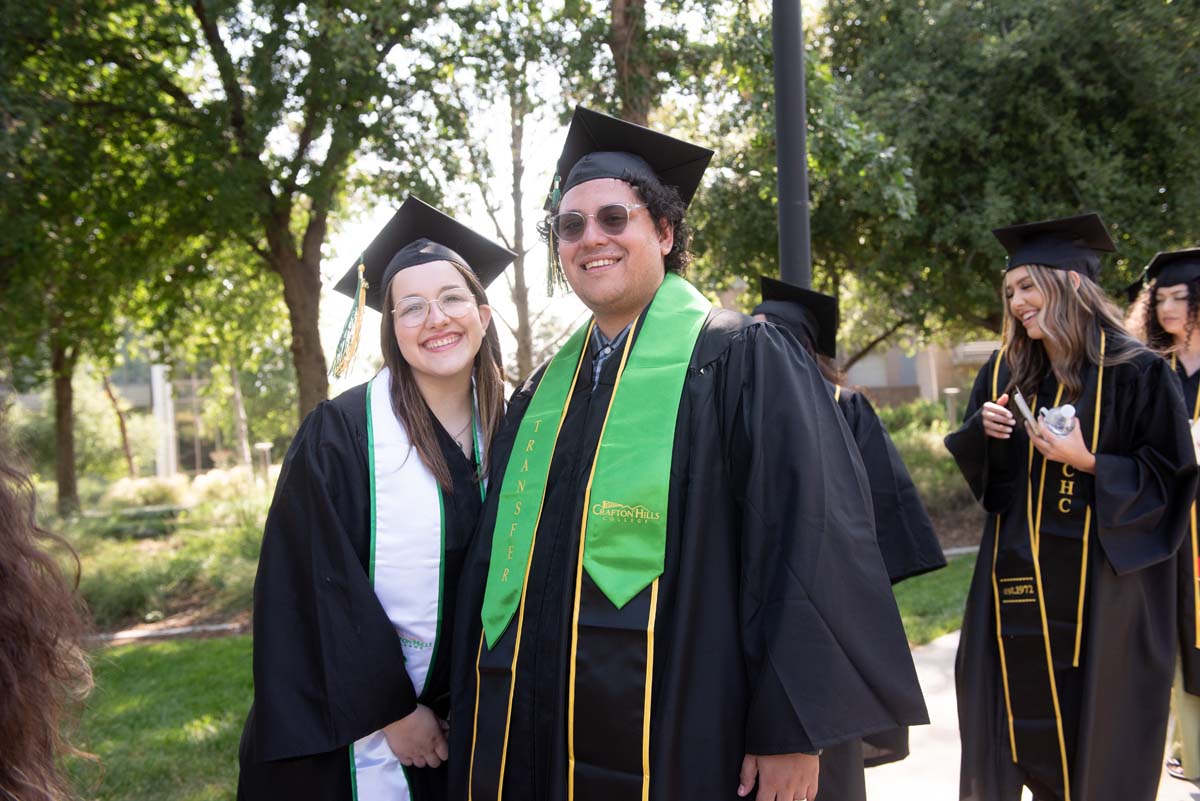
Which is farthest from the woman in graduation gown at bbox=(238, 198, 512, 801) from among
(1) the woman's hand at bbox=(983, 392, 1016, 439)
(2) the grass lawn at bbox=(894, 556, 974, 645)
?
(2) the grass lawn at bbox=(894, 556, 974, 645)

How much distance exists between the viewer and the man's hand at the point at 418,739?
2559mm

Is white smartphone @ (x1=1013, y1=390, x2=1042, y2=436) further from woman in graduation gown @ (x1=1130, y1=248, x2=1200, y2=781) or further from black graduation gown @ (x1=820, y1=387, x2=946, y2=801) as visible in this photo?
woman in graduation gown @ (x1=1130, y1=248, x2=1200, y2=781)

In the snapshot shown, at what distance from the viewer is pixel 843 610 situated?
6.61 ft

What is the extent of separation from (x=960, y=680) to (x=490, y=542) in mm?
2018

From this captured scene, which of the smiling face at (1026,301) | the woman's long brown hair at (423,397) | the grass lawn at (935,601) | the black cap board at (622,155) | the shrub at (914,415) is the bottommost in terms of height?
the grass lawn at (935,601)

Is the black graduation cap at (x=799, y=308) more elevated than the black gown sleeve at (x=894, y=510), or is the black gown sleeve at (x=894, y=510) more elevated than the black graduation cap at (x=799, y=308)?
the black graduation cap at (x=799, y=308)

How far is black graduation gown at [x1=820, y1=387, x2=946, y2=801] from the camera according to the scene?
3.37 m

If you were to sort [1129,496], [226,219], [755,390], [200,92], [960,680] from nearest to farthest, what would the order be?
[755,390], [1129,496], [960,680], [226,219], [200,92]

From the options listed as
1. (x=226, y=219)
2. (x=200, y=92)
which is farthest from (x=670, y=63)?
(x=200, y=92)

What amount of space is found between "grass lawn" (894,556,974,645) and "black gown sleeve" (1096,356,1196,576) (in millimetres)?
2742

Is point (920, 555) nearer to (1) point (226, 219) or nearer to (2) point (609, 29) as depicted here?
(2) point (609, 29)

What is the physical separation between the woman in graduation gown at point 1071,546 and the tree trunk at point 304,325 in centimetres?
785

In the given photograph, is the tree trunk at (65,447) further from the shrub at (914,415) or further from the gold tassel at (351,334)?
the shrub at (914,415)

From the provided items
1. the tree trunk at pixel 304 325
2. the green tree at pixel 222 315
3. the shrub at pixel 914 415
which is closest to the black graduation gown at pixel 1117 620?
the tree trunk at pixel 304 325
